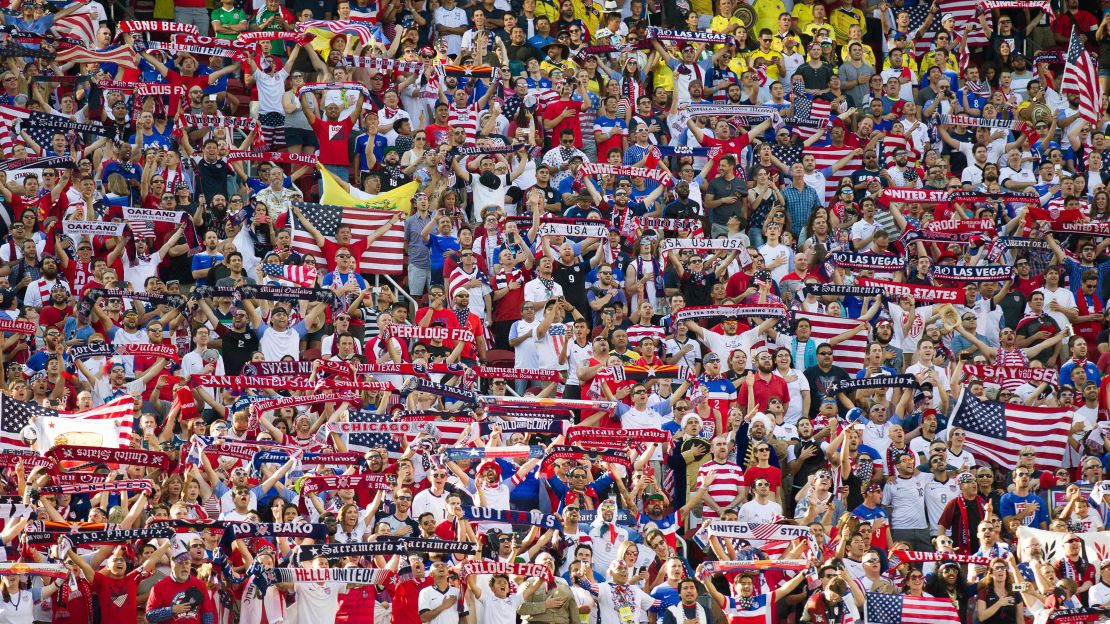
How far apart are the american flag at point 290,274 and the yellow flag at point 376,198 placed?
1.67 metres

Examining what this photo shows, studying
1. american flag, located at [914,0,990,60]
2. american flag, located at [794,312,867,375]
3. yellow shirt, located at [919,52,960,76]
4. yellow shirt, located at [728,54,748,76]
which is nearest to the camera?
american flag, located at [794,312,867,375]

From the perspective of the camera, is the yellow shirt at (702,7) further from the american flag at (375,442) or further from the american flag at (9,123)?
the american flag at (375,442)

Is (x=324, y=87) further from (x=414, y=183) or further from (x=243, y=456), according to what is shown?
(x=243, y=456)

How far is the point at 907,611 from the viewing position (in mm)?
19047

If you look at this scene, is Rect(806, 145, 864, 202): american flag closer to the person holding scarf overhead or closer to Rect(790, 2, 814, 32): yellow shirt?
Rect(790, 2, 814, 32): yellow shirt

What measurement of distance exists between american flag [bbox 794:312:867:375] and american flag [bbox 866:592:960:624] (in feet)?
15.5

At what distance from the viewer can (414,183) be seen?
25.0 m

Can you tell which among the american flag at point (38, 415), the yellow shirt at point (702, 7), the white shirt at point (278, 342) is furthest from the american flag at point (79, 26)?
the yellow shirt at point (702, 7)

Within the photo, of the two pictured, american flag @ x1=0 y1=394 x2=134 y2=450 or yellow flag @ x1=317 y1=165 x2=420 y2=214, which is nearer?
american flag @ x1=0 y1=394 x2=134 y2=450

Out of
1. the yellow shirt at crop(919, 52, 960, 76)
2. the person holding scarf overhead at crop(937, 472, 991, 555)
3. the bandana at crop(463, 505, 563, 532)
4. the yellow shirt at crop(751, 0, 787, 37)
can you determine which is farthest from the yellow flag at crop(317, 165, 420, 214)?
the yellow shirt at crop(919, 52, 960, 76)

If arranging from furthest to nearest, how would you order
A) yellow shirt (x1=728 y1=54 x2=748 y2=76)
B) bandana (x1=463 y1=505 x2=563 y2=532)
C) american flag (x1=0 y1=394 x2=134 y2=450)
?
1. yellow shirt (x1=728 y1=54 x2=748 y2=76)
2. american flag (x1=0 y1=394 x2=134 y2=450)
3. bandana (x1=463 y1=505 x2=563 y2=532)

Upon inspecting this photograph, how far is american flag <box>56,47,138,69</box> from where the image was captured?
84.5 ft

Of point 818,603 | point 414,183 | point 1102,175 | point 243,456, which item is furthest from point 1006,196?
point 243,456

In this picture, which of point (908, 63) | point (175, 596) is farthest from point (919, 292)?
point (175, 596)
